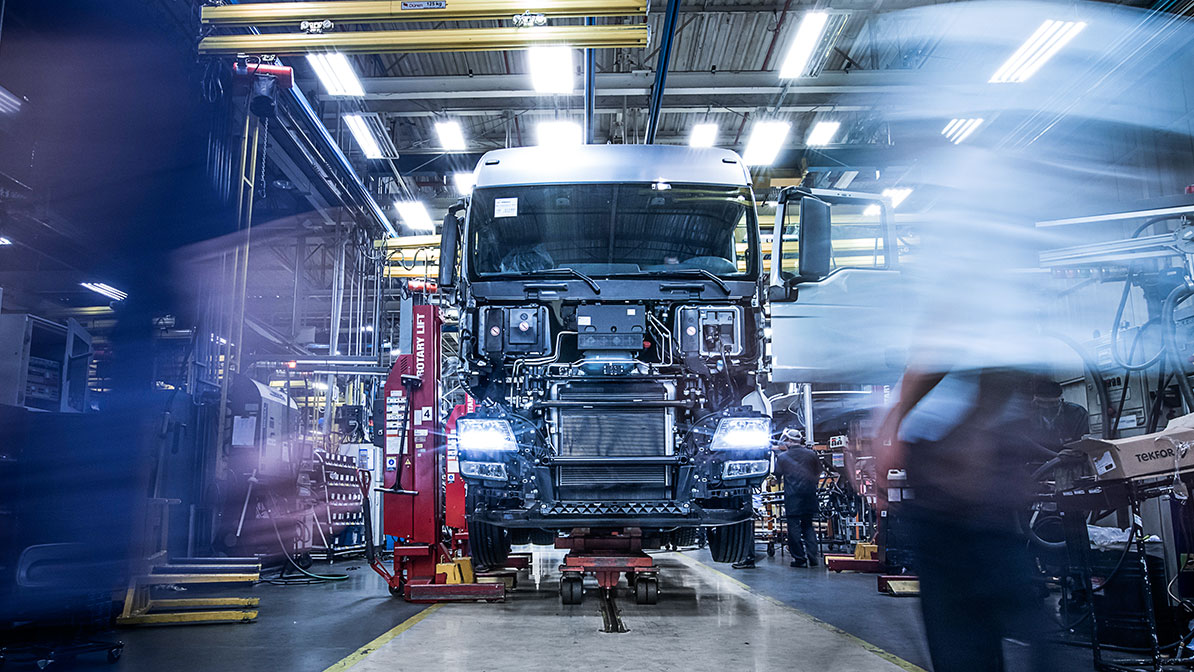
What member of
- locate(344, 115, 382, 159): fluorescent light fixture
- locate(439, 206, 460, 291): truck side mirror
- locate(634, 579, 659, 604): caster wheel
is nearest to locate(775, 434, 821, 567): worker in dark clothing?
locate(634, 579, 659, 604): caster wheel

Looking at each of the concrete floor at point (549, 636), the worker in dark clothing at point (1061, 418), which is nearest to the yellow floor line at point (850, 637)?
the concrete floor at point (549, 636)

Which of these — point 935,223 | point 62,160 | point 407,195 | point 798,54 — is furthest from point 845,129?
point 935,223

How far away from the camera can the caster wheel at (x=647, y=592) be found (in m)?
6.27

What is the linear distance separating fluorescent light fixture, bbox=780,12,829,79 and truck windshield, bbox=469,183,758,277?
4.33 m

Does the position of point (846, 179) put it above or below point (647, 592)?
above

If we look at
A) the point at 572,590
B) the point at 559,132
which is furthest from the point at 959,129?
the point at 559,132

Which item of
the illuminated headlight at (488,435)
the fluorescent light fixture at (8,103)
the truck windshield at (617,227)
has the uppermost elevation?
the fluorescent light fixture at (8,103)

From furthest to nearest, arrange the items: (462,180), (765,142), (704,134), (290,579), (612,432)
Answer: (462,180), (704,134), (765,142), (290,579), (612,432)

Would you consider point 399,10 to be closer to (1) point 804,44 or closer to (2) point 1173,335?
(1) point 804,44

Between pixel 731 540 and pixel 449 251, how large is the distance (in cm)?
301

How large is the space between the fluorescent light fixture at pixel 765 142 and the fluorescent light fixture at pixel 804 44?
1.04 metres

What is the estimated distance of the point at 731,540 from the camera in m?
5.46

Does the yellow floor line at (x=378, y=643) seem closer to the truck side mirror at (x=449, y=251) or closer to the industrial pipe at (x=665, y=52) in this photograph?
the truck side mirror at (x=449, y=251)

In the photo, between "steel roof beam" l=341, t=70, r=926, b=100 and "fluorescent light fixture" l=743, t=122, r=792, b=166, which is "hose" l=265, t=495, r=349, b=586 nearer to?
"steel roof beam" l=341, t=70, r=926, b=100
